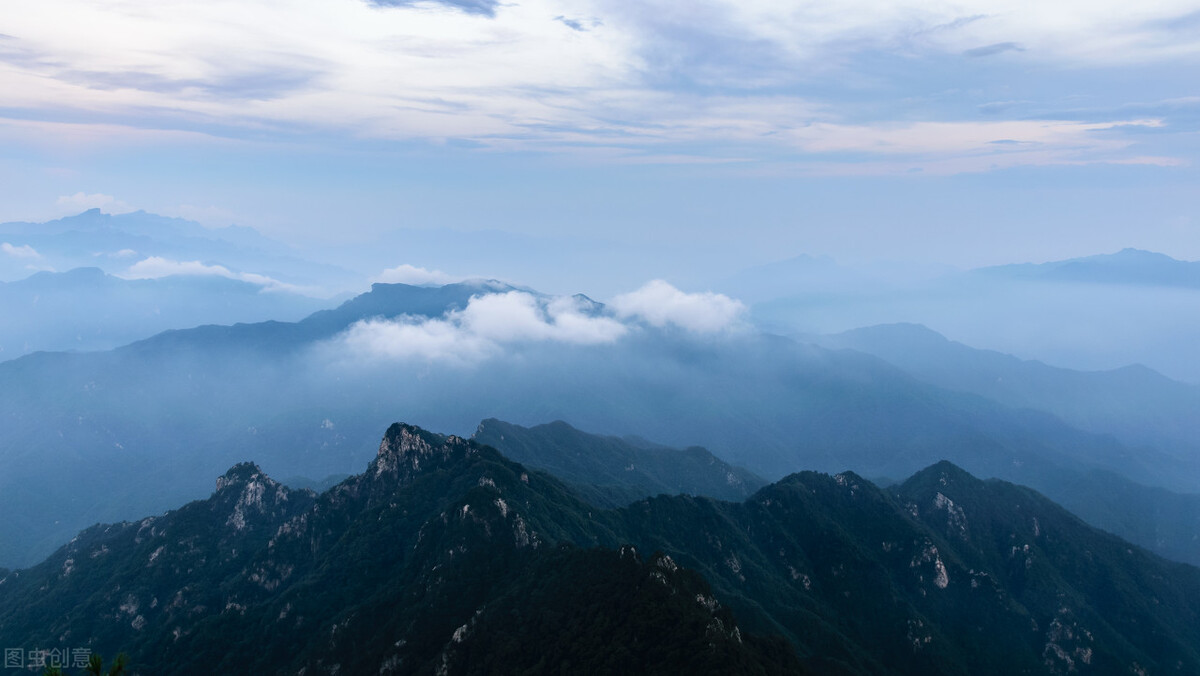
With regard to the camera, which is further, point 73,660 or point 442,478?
point 442,478

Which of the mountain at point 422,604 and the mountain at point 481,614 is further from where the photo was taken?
the mountain at point 481,614

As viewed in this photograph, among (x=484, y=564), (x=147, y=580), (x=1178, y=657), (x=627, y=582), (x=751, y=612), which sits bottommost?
(x=1178, y=657)

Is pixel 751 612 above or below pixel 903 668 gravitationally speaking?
above

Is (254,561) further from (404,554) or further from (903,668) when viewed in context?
(903,668)

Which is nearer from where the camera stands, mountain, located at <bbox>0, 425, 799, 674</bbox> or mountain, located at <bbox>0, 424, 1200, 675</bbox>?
mountain, located at <bbox>0, 425, 799, 674</bbox>

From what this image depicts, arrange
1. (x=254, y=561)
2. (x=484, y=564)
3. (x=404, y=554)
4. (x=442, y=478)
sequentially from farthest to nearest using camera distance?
(x=442, y=478), (x=254, y=561), (x=404, y=554), (x=484, y=564)

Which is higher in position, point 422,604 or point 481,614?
point 481,614

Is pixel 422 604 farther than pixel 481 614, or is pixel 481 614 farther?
pixel 422 604

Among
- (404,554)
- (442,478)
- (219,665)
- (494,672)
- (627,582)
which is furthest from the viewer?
(442,478)

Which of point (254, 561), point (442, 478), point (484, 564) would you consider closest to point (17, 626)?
point (254, 561)
